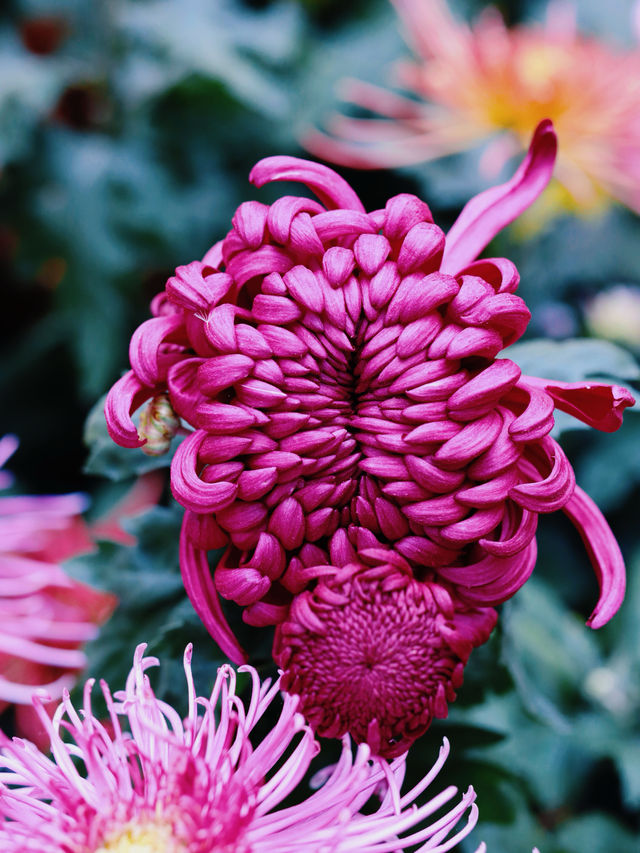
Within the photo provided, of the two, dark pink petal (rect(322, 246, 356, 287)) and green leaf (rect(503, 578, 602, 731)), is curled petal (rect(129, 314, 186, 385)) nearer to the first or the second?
dark pink petal (rect(322, 246, 356, 287))

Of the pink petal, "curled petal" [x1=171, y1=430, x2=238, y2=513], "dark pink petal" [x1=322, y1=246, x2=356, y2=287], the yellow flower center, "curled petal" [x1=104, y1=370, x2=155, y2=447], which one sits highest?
"dark pink petal" [x1=322, y1=246, x2=356, y2=287]

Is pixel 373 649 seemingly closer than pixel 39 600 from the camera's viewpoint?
Yes

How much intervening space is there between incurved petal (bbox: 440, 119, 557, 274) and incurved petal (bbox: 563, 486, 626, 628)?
20cm

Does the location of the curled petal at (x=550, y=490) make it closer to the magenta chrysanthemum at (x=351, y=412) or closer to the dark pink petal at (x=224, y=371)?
the magenta chrysanthemum at (x=351, y=412)

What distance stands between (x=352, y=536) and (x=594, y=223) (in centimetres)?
104

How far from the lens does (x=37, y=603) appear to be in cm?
109

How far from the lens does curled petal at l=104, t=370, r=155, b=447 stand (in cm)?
61

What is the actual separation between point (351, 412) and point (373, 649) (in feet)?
0.54

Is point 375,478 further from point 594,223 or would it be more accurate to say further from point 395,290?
point 594,223

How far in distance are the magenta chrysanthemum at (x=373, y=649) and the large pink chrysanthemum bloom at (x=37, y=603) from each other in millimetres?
444

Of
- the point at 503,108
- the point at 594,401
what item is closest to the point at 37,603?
the point at 594,401

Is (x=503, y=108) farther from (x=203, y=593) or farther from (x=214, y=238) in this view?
(x=203, y=593)

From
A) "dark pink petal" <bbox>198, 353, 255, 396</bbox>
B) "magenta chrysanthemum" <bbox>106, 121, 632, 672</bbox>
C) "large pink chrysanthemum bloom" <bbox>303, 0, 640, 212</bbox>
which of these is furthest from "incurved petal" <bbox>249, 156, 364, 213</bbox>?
"large pink chrysanthemum bloom" <bbox>303, 0, 640, 212</bbox>

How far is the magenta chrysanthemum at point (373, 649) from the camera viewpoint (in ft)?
1.91
